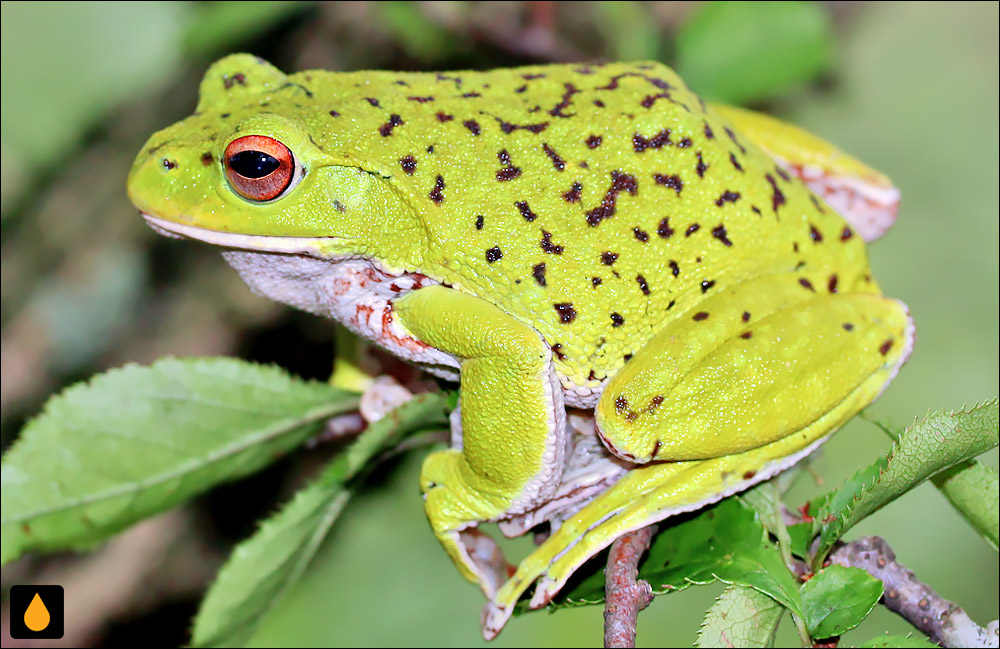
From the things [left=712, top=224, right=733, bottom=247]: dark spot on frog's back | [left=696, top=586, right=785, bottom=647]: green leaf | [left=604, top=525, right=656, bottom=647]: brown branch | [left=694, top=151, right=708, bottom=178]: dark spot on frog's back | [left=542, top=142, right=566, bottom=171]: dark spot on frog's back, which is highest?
[left=694, top=151, right=708, bottom=178]: dark spot on frog's back

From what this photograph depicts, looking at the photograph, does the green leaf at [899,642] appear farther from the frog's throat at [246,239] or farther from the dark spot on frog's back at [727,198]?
the frog's throat at [246,239]

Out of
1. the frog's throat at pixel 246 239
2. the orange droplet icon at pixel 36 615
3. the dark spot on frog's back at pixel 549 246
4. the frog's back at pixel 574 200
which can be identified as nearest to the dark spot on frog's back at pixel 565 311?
the frog's back at pixel 574 200

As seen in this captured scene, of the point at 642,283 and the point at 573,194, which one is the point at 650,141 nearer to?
the point at 573,194

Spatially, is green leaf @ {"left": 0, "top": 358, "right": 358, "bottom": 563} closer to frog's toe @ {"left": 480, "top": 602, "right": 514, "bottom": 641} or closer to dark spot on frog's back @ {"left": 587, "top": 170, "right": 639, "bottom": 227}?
frog's toe @ {"left": 480, "top": 602, "right": 514, "bottom": 641}

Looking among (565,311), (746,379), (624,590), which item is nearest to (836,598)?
(624,590)

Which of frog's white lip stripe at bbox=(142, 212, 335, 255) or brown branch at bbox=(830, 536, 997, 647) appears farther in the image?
frog's white lip stripe at bbox=(142, 212, 335, 255)

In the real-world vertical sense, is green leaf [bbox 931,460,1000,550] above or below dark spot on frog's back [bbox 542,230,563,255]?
below

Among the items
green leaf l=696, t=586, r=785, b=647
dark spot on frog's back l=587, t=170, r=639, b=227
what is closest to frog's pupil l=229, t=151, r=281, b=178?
dark spot on frog's back l=587, t=170, r=639, b=227
